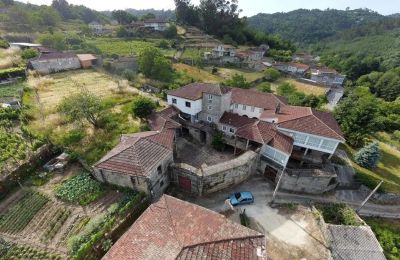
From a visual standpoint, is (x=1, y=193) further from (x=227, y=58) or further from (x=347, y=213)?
(x=227, y=58)

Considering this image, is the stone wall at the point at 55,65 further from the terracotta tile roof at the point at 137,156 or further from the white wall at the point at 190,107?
the terracotta tile roof at the point at 137,156

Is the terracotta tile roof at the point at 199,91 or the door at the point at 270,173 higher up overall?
the terracotta tile roof at the point at 199,91

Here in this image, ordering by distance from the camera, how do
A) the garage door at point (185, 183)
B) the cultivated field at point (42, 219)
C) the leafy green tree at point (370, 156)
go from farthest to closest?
the leafy green tree at point (370, 156) < the garage door at point (185, 183) < the cultivated field at point (42, 219)

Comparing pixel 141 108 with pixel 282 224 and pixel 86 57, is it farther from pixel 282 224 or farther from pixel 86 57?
pixel 86 57

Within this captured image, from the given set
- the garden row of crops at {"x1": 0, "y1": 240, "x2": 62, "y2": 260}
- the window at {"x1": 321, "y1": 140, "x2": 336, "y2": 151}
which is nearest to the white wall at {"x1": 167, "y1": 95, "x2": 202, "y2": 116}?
the window at {"x1": 321, "y1": 140, "x2": 336, "y2": 151}

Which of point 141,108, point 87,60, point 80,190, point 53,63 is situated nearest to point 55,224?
point 80,190

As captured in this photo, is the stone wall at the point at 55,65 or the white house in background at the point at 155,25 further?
the white house in background at the point at 155,25

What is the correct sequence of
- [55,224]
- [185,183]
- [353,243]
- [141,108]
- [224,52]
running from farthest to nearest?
[224,52] < [141,108] < [185,183] < [353,243] < [55,224]

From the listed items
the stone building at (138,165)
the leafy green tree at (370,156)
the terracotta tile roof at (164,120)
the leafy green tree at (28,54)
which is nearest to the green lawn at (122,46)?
the leafy green tree at (28,54)
